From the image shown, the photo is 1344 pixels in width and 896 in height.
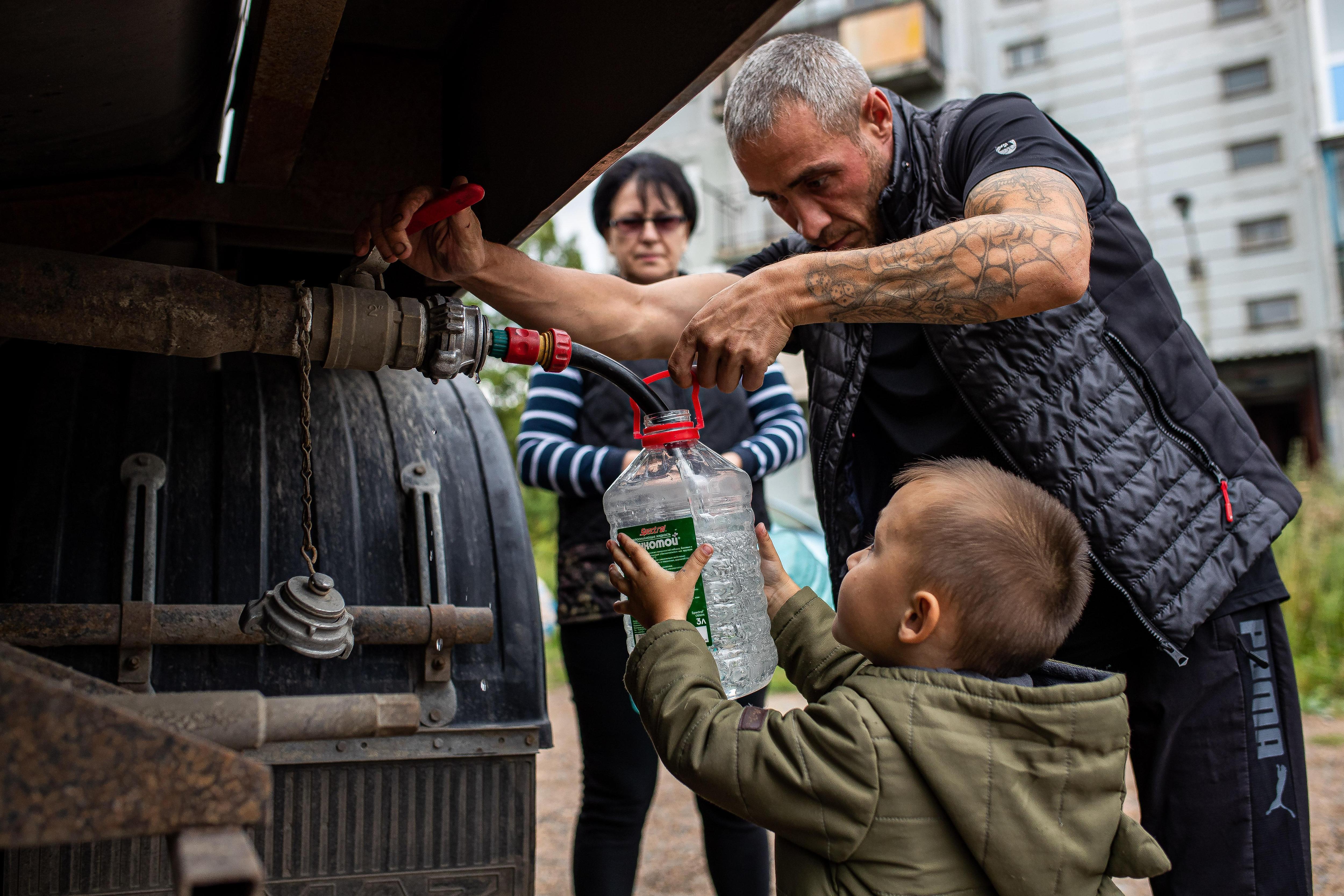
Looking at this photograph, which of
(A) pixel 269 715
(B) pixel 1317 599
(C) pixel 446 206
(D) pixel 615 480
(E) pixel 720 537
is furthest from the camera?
(B) pixel 1317 599

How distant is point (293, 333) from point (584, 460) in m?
1.34

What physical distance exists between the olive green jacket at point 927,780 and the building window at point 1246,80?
23.3 metres

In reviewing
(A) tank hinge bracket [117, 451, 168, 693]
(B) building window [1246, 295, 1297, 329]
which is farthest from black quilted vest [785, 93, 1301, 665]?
(B) building window [1246, 295, 1297, 329]

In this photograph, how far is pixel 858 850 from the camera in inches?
58.8

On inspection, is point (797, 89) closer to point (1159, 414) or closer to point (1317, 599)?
point (1159, 414)

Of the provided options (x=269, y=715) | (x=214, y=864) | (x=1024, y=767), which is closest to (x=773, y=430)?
(x=1024, y=767)

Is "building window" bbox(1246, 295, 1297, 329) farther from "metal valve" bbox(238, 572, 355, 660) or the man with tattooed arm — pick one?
"metal valve" bbox(238, 572, 355, 660)

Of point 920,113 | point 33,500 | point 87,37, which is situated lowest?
point 33,500

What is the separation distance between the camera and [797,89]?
2.08 meters

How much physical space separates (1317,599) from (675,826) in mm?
5435

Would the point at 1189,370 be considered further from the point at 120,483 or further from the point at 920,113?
the point at 120,483

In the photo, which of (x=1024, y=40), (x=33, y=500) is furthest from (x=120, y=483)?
(x=1024, y=40)

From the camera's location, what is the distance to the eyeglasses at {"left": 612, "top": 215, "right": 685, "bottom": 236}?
10.8 feet

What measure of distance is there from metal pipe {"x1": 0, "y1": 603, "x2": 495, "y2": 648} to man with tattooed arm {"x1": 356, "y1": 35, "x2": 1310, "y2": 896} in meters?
0.61
